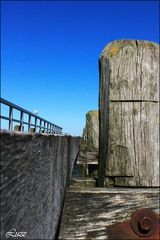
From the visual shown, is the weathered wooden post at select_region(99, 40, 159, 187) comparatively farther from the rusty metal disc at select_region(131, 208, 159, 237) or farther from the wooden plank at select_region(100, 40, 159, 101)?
the rusty metal disc at select_region(131, 208, 159, 237)

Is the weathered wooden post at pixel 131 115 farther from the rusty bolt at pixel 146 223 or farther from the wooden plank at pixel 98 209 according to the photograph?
the rusty bolt at pixel 146 223

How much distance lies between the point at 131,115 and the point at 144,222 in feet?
2.12

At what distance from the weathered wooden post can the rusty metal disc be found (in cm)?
25

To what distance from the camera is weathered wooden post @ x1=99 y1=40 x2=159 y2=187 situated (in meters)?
2.28

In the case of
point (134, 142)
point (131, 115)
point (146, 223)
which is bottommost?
point (146, 223)

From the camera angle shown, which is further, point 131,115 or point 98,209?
point 131,115

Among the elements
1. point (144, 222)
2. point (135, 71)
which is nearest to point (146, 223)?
point (144, 222)

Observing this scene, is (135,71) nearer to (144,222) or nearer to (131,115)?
(131,115)

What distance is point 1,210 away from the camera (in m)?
1.03

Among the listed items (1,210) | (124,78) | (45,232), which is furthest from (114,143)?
(1,210)

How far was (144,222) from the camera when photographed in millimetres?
1997

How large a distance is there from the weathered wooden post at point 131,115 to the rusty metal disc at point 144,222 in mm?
253

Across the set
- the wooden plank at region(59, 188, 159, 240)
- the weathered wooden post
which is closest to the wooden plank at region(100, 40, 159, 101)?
the weathered wooden post

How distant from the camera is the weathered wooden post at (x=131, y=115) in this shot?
7.47 ft
